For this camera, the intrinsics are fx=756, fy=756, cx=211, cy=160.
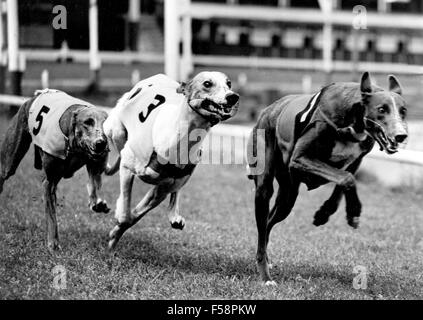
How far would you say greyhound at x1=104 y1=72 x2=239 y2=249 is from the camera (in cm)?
445

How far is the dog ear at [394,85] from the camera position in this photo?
4.37 meters

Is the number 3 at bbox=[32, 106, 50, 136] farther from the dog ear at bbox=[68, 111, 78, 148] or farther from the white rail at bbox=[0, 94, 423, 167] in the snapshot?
the white rail at bbox=[0, 94, 423, 167]

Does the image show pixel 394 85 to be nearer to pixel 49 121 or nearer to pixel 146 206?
pixel 146 206

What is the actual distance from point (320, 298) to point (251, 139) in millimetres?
1211

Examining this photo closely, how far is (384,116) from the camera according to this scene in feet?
13.4

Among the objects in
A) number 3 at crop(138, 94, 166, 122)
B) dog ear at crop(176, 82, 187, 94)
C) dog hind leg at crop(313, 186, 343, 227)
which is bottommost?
dog hind leg at crop(313, 186, 343, 227)

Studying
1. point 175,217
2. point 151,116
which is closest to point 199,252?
point 175,217

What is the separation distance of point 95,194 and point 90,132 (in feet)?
1.77

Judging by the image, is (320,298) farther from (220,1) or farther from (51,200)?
(220,1)

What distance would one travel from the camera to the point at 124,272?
486 cm

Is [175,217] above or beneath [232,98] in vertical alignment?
beneath

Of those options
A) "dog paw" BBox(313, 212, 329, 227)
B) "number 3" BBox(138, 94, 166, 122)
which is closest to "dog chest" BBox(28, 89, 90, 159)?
"number 3" BBox(138, 94, 166, 122)

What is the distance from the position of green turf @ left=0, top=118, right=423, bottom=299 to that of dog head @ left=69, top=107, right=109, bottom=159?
2.49 feet
